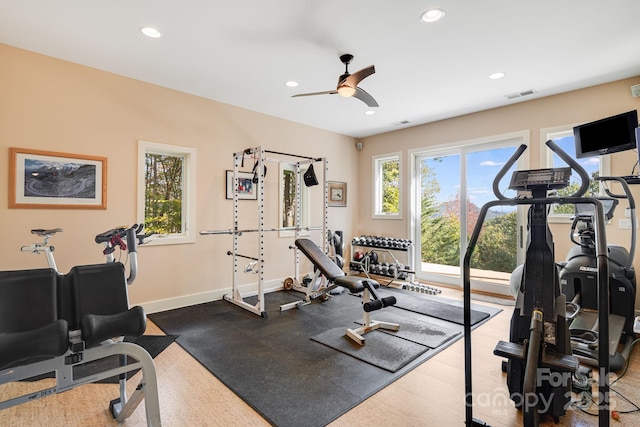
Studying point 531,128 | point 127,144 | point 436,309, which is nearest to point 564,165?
point 531,128

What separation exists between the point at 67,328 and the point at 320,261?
2.75m

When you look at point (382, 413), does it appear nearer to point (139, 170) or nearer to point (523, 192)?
point (523, 192)

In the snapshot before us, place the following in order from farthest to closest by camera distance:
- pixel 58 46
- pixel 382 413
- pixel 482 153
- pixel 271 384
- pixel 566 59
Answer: pixel 482 153 → pixel 566 59 → pixel 58 46 → pixel 271 384 → pixel 382 413

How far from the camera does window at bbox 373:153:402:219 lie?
6.18 metres

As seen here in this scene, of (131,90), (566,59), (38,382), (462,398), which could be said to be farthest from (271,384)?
(566,59)

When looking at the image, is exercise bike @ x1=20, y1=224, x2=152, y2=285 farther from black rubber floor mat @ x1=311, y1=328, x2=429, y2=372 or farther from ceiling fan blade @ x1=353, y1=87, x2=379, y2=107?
ceiling fan blade @ x1=353, y1=87, x2=379, y2=107

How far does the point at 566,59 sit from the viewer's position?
3.31 m

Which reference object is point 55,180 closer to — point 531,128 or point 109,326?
point 109,326

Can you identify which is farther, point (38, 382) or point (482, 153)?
point (482, 153)

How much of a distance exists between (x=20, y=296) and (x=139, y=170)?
105 inches

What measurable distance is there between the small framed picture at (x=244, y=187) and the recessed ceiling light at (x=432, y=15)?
10.4 feet

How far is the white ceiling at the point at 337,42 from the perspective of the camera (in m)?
2.50

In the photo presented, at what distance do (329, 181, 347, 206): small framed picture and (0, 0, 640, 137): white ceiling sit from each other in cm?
234

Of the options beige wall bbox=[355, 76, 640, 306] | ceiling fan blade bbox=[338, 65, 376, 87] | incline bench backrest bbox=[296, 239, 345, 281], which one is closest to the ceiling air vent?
beige wall bbox=[355, 76, 640, 306]
